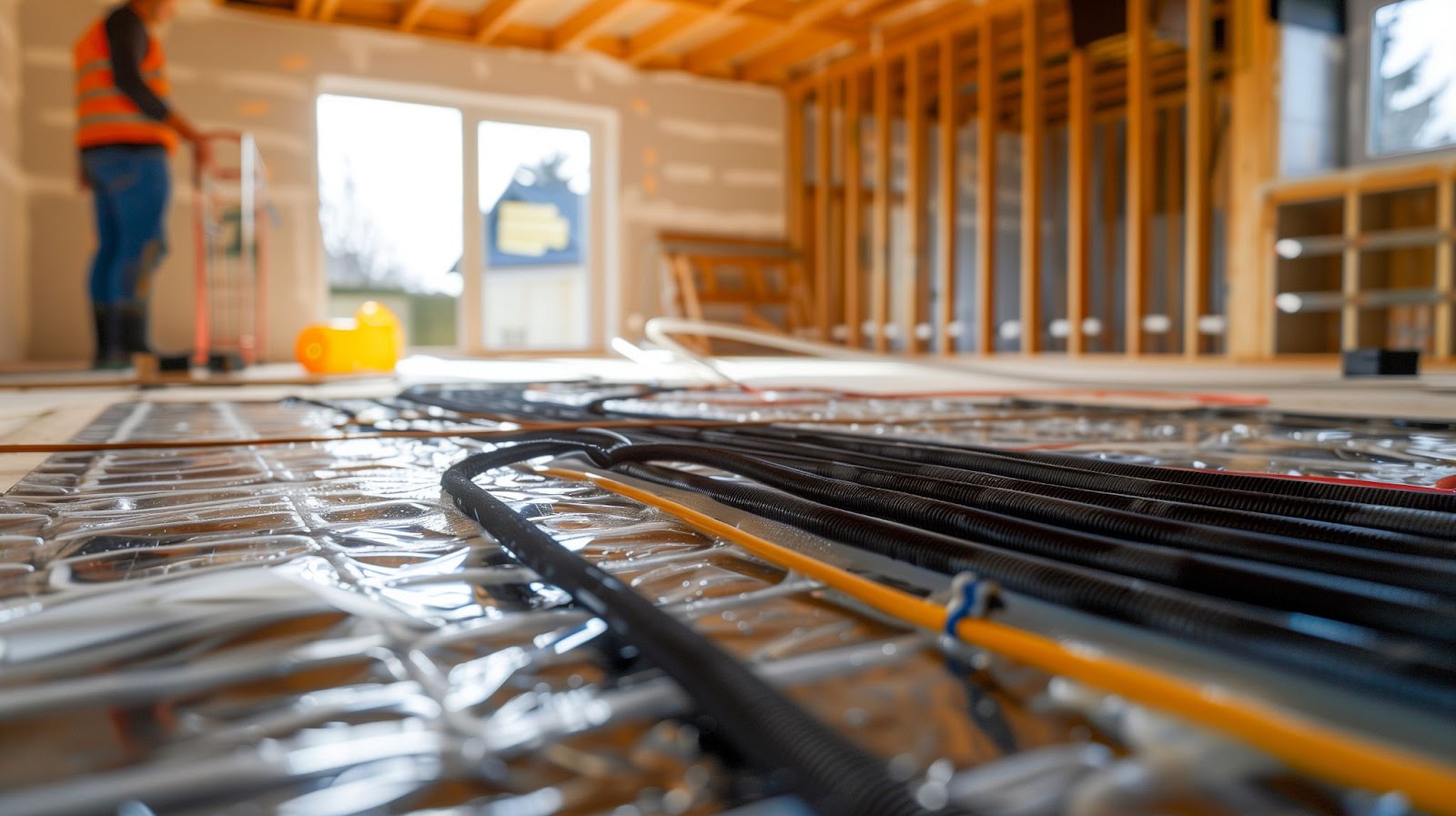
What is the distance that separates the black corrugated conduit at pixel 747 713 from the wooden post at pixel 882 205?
706cm

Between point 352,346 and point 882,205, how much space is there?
4451 millimetres

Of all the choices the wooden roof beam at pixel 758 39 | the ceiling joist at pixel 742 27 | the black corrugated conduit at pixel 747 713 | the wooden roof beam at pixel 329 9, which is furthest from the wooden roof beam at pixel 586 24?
the black corrugated conduit at pixel 747 713

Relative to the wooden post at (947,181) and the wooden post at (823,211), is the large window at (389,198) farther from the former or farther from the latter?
the wooden post at (947,181)

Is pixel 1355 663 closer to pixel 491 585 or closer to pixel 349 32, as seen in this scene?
pixel 491 585

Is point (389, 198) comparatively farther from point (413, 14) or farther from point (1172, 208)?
point (1172, 208)

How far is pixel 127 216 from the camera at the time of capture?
398 centimetres

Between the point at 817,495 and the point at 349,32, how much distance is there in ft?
22.6

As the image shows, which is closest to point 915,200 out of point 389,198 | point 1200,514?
point 389,198

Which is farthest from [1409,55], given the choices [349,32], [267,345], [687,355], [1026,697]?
[267,345]

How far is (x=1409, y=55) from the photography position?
187 inches

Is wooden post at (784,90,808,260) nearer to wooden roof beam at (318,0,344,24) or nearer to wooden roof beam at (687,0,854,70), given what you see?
wooden roof beam at (687,0,854,70)

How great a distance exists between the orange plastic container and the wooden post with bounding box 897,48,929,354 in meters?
4.13

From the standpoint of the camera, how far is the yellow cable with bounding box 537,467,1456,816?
426 mm

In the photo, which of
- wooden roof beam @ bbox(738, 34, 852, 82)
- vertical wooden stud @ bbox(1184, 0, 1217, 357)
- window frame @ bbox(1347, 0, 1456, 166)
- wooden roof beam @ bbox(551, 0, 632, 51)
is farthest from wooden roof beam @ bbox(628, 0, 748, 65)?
window frame @ bbox(1347, 0, 1456, 166)
